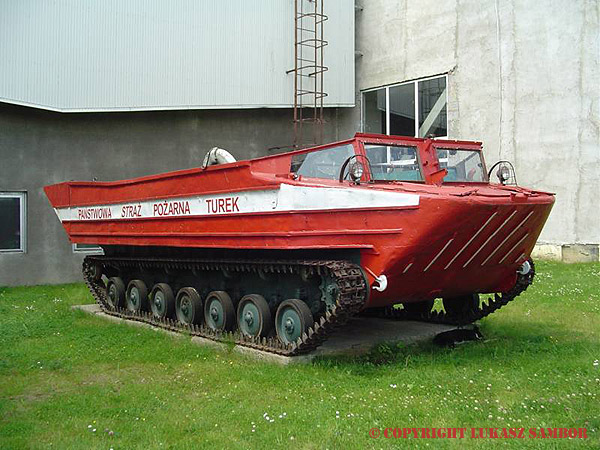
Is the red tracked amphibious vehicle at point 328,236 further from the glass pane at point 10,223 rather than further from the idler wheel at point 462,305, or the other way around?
the glass pane at point 10,223

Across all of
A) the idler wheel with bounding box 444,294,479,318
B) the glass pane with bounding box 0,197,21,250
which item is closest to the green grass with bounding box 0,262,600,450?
the idler wheel with bounding box 444,294,479,318

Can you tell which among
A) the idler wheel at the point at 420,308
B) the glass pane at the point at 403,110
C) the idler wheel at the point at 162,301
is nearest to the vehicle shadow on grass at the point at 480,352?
the idler wheel at the point at 420,308

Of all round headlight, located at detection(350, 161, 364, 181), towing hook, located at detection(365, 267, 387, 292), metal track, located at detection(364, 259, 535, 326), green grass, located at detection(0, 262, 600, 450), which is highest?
round headlight, located at detection(350, 161, 364, 181)

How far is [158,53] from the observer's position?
16.2 meters

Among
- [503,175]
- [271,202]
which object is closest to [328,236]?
[271,202]

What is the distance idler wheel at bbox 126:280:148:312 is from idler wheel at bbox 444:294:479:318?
454 centimetres

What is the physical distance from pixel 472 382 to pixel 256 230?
9.35 feet

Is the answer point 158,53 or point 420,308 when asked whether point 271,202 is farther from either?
point 158,53

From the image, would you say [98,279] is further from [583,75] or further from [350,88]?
[583,75]

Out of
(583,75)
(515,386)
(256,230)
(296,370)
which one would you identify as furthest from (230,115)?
(515,386)

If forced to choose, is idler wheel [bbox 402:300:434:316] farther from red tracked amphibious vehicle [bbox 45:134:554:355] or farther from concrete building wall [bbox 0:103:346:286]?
concrete building wall [bbox 0:103:346:286]

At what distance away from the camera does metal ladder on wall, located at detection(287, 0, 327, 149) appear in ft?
58.6

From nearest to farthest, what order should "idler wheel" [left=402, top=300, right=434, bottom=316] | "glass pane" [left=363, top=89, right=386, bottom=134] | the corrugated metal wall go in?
"idler wheel" [left=402, top=300, right=434, bottom=316], the corrugated metal wall, "glass pane" [left=363, top=89, right=386, bottom=134]

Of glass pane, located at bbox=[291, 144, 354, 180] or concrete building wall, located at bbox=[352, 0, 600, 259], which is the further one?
concrete building wall, located at bbox=[352, 0, 600, 259]
